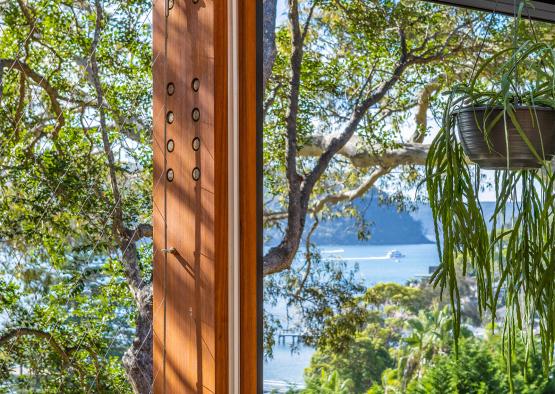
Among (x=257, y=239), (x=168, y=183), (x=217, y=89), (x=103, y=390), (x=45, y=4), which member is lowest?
(x=103, y=390)

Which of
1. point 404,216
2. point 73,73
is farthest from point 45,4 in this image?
point 404,216

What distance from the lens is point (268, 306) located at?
2768mm

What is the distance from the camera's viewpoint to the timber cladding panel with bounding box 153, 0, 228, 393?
4.00 feet

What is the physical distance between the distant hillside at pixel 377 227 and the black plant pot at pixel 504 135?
154cm

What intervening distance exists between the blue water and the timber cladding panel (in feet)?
5.26

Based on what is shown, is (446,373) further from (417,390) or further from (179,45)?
(179,45)

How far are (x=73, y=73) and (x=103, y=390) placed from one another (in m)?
0.95

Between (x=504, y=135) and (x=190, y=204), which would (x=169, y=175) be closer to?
(x=190, y=204)

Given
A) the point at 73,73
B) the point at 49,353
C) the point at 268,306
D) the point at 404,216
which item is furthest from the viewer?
the point at 404,216

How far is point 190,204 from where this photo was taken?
1.24 m

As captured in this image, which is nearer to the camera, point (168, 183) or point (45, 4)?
point (168, 183)

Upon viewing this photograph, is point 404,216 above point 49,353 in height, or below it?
above

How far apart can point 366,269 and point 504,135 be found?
161 centimetres

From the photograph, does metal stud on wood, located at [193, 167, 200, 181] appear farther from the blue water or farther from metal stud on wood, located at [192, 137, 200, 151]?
the blue water
